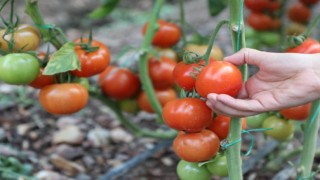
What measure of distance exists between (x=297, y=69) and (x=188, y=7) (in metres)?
2.89

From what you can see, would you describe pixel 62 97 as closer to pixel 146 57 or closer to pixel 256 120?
pixel 146 57

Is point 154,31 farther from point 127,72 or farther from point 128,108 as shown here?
point 128,108

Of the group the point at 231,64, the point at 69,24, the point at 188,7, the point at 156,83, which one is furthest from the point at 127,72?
the point at 188,7

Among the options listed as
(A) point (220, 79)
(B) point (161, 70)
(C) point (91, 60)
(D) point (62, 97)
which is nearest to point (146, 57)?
(B) point (161, 70)

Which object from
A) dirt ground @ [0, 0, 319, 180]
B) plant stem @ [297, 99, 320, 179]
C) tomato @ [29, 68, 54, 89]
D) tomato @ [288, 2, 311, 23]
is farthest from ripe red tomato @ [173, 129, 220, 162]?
tomato @ [288, 2, 311, 23]

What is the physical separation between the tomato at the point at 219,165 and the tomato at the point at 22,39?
560 millimetres

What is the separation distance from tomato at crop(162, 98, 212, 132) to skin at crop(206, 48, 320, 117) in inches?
2.1

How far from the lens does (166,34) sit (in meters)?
1.72

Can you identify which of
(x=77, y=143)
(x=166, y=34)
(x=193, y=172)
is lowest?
(x=77, y=143)

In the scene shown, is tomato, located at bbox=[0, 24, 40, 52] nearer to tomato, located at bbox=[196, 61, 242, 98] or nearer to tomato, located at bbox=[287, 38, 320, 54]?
tomato, located at bbox=[196, 61, 242, 98]

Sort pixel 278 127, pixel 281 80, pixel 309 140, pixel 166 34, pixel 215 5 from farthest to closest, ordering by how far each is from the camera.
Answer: pixel 215 5 → pixel 166 34 → pixel 278 127 → pixel 309 140 → pixel 281 80

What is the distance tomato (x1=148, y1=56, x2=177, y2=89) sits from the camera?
167cm

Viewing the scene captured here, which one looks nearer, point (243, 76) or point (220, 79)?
point (220, 79)

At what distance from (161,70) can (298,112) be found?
478 mm
